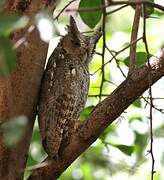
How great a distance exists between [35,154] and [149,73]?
0.57 metres

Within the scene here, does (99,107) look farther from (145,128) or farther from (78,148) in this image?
(145,128)

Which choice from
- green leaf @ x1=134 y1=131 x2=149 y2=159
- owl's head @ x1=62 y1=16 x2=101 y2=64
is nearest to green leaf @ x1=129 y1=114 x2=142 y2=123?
green leaf @ x1=134 y1=131 x2=149 y2=159

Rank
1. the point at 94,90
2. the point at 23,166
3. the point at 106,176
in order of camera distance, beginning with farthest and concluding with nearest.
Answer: the point at 106,176 < the point at 94,90 < the point at 23,166

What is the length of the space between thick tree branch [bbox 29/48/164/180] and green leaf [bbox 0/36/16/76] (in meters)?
0.50

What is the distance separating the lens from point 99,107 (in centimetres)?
123

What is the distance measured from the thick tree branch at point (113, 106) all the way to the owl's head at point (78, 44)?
166mm

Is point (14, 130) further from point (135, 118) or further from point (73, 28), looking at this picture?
point (135, 118)

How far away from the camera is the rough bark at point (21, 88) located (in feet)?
4.02

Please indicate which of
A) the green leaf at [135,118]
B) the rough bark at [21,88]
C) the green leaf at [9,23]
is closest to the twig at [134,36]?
the rough bark at [21,88]

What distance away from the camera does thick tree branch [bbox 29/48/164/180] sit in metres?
1.20

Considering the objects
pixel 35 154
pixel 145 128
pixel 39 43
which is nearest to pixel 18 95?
pixel 39 43

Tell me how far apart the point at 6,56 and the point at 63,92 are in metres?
0.60

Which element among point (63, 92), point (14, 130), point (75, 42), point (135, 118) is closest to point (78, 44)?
point (75, 42)

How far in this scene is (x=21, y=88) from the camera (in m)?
1.25
